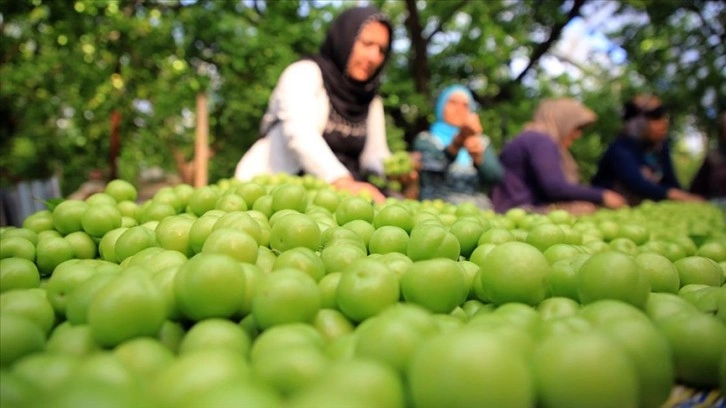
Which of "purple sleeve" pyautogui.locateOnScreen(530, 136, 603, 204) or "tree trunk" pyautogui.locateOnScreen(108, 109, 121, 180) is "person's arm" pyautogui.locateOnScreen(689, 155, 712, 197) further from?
"tree trunk" pyautogui.locateOnScreen(108, 109, 121, 180)

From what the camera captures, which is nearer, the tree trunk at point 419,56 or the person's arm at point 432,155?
the person's arm at point 432,155

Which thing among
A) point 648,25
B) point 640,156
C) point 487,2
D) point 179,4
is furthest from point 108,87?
point 648,25

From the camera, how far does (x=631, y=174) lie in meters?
5.61

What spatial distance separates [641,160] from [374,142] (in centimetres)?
396

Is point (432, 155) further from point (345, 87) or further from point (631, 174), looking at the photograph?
point (631, 174)

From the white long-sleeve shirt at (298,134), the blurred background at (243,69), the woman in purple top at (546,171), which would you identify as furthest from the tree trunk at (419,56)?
the white long-sleeve shirt at (298,134)

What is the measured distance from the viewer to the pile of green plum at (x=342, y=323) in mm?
619

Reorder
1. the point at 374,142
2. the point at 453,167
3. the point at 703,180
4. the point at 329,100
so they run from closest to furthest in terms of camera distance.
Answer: the point at 329,100, the point at 374,142, the point at 453,167, the point at 703,180

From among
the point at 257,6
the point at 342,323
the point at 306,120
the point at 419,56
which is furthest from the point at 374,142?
the point at 257,6

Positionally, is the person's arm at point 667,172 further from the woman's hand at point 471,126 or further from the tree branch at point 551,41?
the woman's hand at point 471,126

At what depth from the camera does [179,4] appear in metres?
5.54

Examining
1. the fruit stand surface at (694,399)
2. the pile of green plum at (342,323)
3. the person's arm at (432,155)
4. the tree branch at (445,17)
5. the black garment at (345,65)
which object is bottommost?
the fruit stand surface at (694,399)

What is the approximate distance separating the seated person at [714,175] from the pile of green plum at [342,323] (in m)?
6.36

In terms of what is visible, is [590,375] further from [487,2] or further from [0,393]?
[487,2]
